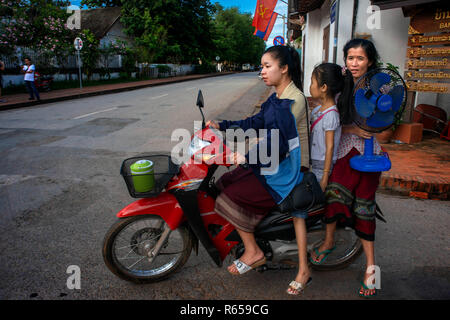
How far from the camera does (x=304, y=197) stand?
2250 millimetres

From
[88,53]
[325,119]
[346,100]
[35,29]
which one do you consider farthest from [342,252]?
[88,53]

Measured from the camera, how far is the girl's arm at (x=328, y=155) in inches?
91.9

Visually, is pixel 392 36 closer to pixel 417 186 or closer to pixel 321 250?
pixel 417 186

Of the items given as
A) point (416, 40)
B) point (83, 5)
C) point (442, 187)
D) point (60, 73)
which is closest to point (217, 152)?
point (442, 187)

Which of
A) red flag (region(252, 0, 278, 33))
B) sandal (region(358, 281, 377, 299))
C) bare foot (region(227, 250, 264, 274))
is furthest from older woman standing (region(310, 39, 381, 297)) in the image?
red flag (region(252, 0, 278, 33))

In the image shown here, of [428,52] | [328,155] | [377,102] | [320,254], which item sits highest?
[428,52]

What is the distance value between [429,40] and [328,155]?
4.78 m

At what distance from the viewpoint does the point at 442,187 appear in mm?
4070

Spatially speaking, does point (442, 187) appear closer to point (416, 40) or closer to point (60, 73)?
point (416, 40)

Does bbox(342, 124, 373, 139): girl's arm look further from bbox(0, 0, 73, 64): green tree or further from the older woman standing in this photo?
bbox(0, 0, 73, 64): green tree

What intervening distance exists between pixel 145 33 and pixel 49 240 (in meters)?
33.7

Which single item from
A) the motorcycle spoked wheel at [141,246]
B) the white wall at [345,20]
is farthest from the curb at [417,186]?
the white wall at [345,20]

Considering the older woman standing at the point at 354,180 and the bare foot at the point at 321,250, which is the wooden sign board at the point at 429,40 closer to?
the older woman standing at the point at 354,180

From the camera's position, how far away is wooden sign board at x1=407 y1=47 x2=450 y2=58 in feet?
18.5
